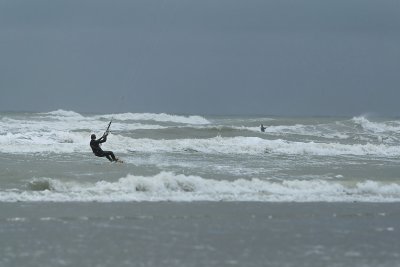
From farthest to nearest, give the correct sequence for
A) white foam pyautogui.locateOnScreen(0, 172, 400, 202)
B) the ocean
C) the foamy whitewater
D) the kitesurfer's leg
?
the kitesurfer's leg → the foamy whitewater → white foam pyautogui.locateOnScreen(0, 172, 400, 202) → the ocean

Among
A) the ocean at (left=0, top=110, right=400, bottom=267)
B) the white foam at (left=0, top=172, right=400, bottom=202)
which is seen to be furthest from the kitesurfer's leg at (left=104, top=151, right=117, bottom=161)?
the white foam at (left=0, top=172, right=400, bottom=202)

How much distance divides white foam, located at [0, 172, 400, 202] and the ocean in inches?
1.1

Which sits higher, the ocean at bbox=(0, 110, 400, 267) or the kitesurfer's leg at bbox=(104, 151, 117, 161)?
the kitesurfer's leg at bbox=(104, 151, 117, 161)

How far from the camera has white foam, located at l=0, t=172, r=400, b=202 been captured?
1487 cm

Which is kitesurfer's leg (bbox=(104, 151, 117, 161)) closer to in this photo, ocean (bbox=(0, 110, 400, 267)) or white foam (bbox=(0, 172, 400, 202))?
ocean (bbox=(0, 110, 400, 267))

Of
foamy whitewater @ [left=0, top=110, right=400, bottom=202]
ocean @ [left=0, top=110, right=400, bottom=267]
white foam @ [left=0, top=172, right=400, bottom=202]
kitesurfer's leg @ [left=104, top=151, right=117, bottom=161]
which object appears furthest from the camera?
kitesurfer's leg @ [left=104, top=151, right=117, bottom=161]

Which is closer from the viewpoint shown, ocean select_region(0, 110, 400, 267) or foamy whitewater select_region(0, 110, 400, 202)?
ocean select_region(0, 110, 400, 267)
